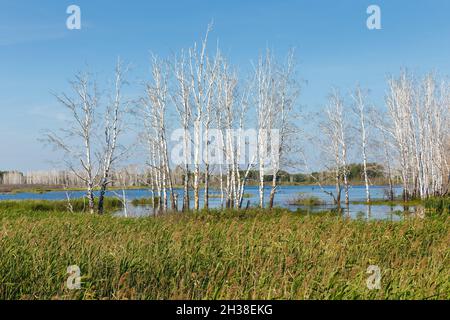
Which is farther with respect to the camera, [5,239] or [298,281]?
[5,239]

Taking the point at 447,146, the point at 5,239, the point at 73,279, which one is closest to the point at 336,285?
the point at 73,279

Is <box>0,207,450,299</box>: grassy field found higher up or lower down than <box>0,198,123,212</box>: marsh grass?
higher up

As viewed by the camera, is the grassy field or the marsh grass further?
the marsh grass

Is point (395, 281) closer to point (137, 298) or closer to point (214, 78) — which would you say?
point (137, 298)

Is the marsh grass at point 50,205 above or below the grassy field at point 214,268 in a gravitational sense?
below

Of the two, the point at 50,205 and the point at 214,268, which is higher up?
the point at 214,268

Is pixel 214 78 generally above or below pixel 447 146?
above

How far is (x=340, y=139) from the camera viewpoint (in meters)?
34.8

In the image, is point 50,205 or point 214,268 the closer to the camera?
point 214,268

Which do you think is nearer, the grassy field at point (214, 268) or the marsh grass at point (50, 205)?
the grassy field at point (214, 268)
